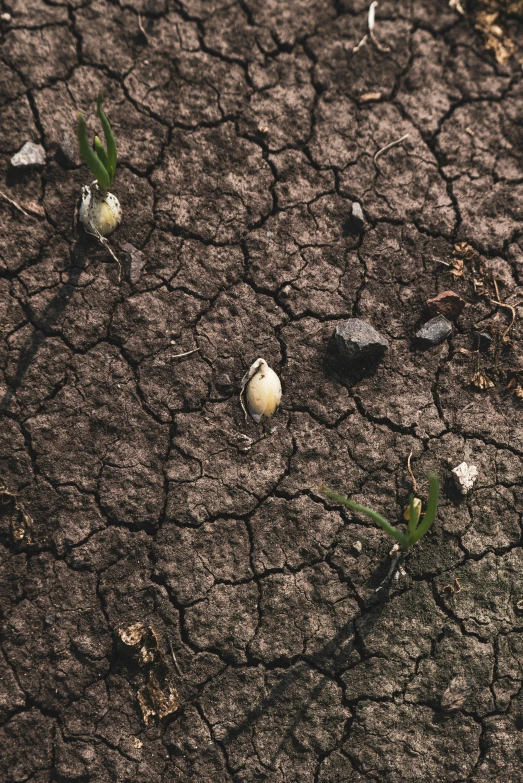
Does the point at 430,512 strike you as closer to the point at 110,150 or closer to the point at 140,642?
the point at 140,642

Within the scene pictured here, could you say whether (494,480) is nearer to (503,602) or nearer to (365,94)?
(503,602)

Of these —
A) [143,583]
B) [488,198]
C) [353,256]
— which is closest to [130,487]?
[143,583]

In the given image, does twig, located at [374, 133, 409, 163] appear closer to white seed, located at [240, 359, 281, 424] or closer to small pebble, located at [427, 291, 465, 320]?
small pebble, located at [427, 291, 465, 320]

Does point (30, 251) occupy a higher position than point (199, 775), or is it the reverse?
point (30, 251)

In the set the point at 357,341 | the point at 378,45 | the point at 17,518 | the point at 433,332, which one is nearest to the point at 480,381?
the point at 433,332

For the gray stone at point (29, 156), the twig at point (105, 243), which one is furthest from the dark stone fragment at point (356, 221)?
the gray stone at point (29, 156)

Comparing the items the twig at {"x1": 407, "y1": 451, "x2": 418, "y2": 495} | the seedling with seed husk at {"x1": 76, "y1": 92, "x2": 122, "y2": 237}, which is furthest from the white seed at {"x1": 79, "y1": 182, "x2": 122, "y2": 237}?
the twig at {"x1": 407, "y1": 451, "x2": 418, "y2": 495}

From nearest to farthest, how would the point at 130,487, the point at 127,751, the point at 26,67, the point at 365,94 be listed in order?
the point at 127,751, the point at 130,487, the point at 26,67, the point at 365,94
